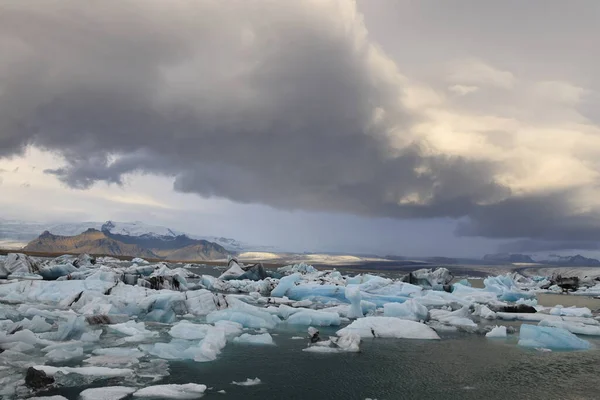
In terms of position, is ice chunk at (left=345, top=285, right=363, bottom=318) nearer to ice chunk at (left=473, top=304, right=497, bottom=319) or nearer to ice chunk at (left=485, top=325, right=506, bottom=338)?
ice chunk at (left=485, top=325, right=506, bottom=338)

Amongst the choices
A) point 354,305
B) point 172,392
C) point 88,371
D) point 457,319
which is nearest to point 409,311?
point 457,319

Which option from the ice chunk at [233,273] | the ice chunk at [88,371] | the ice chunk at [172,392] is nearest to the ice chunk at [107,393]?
the ice chunk at [172,392]

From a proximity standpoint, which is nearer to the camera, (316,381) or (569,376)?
(316,381)

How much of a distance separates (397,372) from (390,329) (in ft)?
16.5

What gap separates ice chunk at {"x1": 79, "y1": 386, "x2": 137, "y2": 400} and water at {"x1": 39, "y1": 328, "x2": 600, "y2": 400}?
10.1 inches

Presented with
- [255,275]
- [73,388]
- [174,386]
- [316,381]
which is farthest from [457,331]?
[255,275]

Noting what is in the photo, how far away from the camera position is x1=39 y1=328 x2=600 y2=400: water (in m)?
8.95

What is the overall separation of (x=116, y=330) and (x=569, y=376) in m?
13.3

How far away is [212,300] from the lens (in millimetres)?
19359

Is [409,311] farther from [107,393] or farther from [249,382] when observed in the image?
[107,393]

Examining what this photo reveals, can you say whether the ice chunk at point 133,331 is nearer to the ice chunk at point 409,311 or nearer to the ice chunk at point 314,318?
the ice chunk at point 314,318

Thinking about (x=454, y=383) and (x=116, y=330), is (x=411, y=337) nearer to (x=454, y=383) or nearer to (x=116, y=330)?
(x=454, y=383)

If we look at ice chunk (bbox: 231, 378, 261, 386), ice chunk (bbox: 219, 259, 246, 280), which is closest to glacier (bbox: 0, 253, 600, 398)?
ice chunk (bbox: 231, 378, 261, 386)

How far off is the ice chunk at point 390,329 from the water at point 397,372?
1073mm
